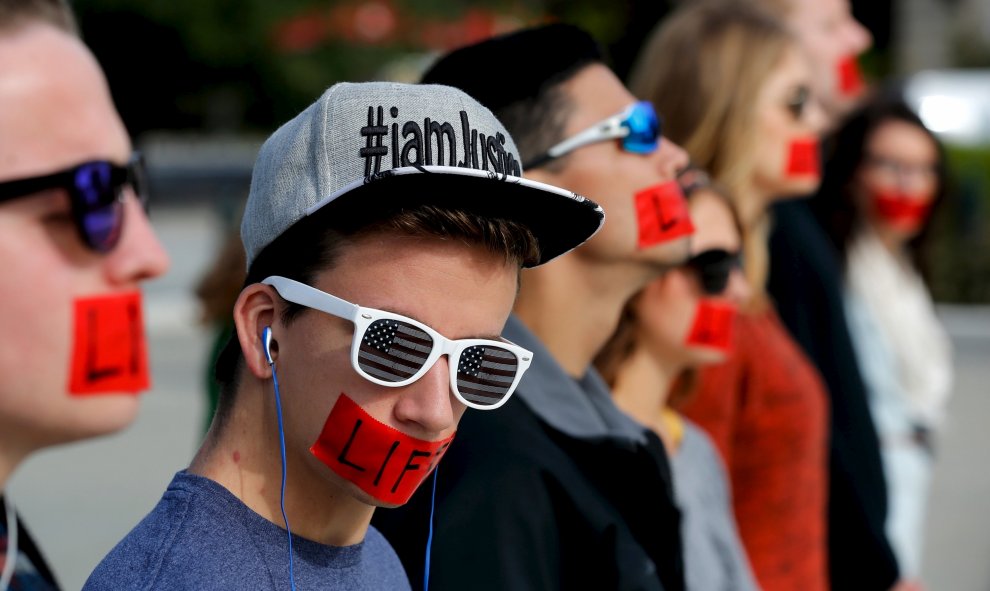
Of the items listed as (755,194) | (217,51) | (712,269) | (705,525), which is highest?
(712,269)

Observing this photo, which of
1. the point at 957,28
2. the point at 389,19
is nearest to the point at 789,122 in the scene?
the point at 389,19

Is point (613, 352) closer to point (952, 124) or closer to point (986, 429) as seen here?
point (986, 429)

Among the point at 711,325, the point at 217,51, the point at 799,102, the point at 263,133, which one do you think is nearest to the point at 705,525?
the point at 711,325

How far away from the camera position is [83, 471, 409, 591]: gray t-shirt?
1602mm

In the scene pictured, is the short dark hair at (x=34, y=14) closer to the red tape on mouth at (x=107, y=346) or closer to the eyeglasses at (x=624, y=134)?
the red tape on mouth at (x=107, y=346)

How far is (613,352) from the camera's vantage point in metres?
3.15

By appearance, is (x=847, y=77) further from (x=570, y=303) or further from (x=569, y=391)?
(x=569, y=391)

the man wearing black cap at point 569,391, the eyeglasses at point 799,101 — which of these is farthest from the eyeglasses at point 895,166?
the man wearing black cap at point 569,391

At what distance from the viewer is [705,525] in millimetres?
3154

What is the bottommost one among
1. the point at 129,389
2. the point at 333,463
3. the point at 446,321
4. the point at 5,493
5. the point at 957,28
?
the point at 957,28

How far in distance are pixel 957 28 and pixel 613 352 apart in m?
26.4

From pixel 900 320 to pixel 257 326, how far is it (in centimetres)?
397

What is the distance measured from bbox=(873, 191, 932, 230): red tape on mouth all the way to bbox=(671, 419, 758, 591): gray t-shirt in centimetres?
228

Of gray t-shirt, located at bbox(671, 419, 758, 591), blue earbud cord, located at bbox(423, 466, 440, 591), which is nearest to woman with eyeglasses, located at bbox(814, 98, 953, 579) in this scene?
gray t-shirt, located at bbox(671, 419, 758, 591)
